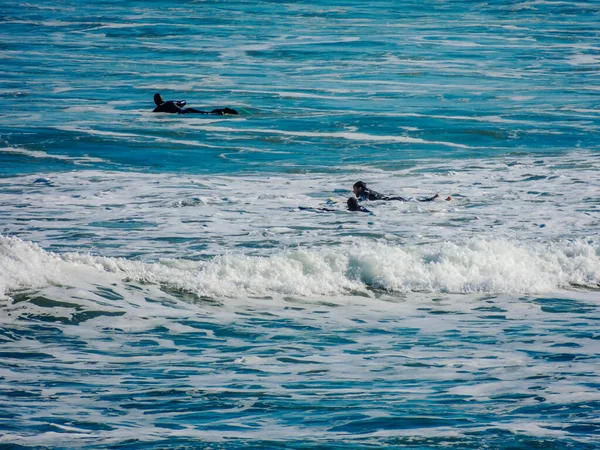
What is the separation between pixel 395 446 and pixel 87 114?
2015cm

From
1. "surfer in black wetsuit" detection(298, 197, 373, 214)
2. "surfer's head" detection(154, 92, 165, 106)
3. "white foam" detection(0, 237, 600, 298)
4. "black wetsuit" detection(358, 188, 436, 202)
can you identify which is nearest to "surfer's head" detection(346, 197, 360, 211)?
"surfer in black wetsuit" detection(298, 197, 373, 214)

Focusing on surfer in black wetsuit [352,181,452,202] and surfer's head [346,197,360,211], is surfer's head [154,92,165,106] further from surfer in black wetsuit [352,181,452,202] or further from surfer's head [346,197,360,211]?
surfer's head [346,197,360,211]

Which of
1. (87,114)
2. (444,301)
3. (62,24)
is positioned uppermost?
(62,24)

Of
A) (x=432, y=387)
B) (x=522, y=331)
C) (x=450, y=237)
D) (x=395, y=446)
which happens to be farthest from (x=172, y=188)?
(x=395, y=446)

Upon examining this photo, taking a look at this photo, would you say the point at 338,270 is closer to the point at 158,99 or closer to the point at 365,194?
the point at 365,194

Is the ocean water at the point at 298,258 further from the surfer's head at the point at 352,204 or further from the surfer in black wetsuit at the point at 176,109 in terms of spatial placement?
the surfer in black wetsuit at the point at 176,109

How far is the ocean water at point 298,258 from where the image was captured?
772 centimetres

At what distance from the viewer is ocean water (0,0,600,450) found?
304 inches

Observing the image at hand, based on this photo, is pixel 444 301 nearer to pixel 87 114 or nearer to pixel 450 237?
pixel 450 237

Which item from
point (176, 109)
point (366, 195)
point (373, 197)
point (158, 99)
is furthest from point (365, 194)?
point (158, 99)

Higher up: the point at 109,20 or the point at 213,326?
the point at 109,20

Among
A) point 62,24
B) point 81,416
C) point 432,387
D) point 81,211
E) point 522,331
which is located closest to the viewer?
point 81,416

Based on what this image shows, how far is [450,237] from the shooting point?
14.4 m

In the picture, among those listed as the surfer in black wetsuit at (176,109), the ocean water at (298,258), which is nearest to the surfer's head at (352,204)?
the ocean water at (298,258)
